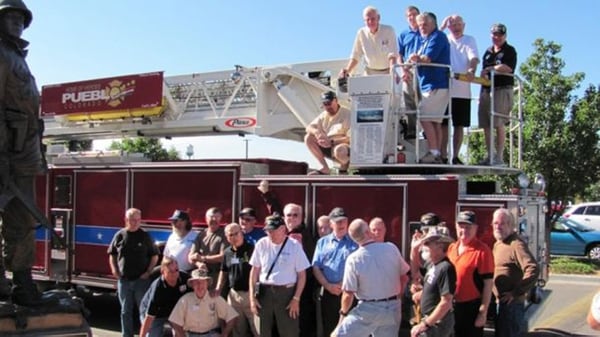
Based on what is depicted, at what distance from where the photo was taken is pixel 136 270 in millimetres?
7352

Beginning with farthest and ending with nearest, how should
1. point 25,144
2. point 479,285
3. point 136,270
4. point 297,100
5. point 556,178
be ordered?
point 556,178
point 297,100
point 136,270
point 479,285
point 25,144

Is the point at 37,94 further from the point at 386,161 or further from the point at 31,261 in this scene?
the point at 386,161

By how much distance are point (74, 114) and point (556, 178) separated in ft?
37.9

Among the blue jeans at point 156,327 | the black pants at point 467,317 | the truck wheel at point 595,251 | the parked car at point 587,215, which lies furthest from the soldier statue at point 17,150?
the parked car at point 587,215

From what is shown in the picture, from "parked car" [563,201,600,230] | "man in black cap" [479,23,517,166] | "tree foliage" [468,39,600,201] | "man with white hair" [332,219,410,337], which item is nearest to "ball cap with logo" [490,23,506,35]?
"man in black cap" [479,23,517,166]

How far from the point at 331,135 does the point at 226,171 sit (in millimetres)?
1379

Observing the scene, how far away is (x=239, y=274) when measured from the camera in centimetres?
691

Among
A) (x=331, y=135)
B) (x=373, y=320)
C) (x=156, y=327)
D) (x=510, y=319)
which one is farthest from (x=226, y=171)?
(x=510, y=319)

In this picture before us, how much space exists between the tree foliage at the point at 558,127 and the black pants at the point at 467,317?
1134 centimetres

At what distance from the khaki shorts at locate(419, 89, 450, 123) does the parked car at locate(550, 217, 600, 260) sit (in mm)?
11647

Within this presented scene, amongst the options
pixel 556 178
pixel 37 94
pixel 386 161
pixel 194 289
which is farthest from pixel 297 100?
pixel 556 178

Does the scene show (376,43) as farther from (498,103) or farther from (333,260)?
(333,260)

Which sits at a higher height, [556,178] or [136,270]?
[556,178]

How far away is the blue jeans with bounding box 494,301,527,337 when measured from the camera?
20.8 feet
